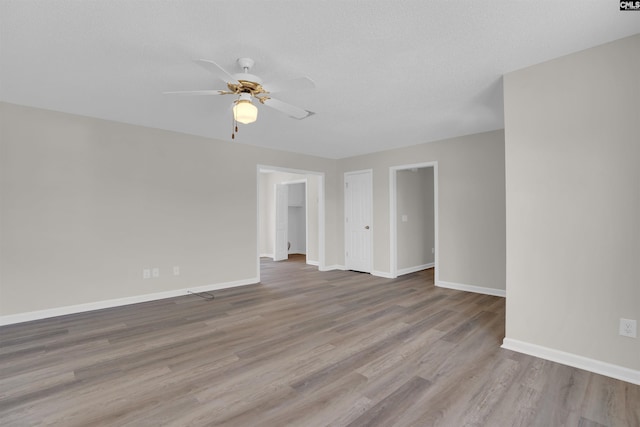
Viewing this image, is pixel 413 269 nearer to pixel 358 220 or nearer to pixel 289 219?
pixel 358 220

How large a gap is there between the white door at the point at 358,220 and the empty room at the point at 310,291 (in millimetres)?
1669

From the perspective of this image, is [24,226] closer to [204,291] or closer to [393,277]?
[204,291]

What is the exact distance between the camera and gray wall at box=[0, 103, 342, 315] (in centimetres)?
332

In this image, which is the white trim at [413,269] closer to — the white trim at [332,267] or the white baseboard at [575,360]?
the white trim at [332,267]

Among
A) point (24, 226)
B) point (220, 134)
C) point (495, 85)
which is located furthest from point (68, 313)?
point (495, 85)

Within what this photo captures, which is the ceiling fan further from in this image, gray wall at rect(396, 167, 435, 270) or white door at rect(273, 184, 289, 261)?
white door at rect(273, 184, 289, 261)

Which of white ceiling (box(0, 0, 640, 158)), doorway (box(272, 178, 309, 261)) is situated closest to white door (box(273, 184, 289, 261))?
doorway (box(272, 178, 309, 261))

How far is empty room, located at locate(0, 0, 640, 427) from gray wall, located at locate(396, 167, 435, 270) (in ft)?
4.51

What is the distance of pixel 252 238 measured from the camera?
525 cm

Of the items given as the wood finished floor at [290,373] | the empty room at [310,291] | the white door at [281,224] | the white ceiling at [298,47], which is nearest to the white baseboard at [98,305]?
the empty room at [310,291]

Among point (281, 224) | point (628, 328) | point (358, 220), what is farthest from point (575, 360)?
point (281, 224)

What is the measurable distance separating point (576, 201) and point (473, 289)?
8.86 feet

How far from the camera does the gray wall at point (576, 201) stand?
211 cm

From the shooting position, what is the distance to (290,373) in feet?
7.32
